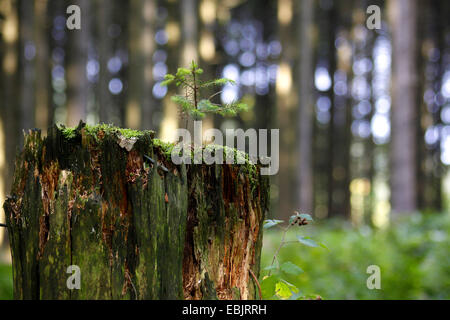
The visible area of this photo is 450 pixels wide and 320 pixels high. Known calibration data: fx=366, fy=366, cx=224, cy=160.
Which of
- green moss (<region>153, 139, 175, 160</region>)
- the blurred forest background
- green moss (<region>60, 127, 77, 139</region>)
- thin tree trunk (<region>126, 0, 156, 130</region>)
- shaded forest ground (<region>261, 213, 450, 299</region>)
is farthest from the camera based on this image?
thin tree trunk (<region>126, 0, 156, 130</region>)

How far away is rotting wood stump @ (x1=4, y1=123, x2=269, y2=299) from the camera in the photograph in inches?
71.8

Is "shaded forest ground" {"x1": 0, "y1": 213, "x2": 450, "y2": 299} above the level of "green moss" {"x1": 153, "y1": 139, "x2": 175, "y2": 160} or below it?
below

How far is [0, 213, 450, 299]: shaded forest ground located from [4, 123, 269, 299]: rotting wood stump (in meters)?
3.92

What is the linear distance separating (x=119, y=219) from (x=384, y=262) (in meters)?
5.79

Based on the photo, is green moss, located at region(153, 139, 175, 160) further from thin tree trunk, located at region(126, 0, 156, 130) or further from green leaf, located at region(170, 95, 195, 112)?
thin tree trunk, located at region(126, 0, 156, 130)

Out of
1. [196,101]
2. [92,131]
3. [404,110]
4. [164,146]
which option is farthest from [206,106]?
[404,110]

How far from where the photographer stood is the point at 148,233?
188 cm

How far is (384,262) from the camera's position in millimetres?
6383

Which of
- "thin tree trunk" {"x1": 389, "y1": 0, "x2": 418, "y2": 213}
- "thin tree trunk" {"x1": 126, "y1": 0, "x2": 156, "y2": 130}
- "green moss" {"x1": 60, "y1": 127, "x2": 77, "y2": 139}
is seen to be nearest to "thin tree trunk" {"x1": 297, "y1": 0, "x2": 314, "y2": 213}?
"thin tree trunk" {"x1": 389, "y1": 0, "x2": 418, "y2": 213}

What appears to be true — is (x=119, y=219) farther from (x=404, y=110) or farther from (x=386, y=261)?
(x=404, y=110)

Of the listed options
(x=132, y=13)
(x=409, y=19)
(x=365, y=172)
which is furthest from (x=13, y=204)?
(x=365, y=172)

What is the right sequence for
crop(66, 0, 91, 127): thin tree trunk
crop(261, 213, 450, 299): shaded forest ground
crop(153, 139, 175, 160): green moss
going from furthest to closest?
crop(66, 0, 91, 127): thin tree trunk, crop(261, 213, 450, 299): shaded forest ground, crop(153, 139, 175, 160): green moss

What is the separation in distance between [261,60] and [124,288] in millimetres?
22700

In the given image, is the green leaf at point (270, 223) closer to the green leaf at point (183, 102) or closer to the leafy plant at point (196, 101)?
the leafy plant at point (196, 101)
